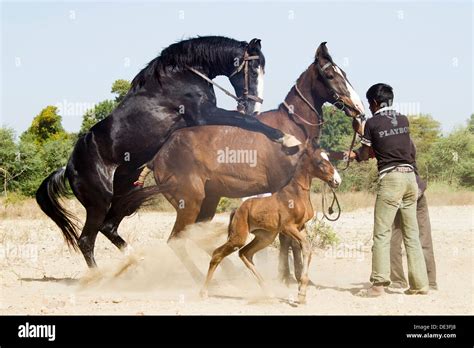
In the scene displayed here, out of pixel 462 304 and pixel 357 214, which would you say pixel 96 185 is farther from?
pixel 357 214

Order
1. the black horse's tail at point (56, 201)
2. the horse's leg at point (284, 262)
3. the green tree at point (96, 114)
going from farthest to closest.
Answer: the green tree at point (96, 114), the black horse's tail at point (56, 201), the horse's leg at point (284, 262)

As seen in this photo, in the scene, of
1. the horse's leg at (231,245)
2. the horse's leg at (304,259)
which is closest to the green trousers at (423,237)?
the horse's leg at (304,259)

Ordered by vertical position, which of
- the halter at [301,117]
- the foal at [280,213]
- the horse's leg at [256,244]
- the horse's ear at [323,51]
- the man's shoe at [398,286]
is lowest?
the man's shoe at [398,286]

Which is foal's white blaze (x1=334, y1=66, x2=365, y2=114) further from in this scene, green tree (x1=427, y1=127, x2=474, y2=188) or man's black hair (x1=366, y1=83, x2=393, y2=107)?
green tree (x1=427, y1=127, x2=474, y2=188)

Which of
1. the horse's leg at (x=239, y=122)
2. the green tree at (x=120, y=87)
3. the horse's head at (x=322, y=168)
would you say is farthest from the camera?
the green tree at (x=120, y=87)

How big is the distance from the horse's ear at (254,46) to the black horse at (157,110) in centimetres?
1

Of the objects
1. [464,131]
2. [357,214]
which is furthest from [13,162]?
[464,131]

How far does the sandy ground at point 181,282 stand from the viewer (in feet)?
25.6

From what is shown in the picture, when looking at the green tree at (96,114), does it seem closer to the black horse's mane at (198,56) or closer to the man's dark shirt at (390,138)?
the black horse's mane at (198,56)

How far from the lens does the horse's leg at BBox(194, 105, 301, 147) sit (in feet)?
29.6

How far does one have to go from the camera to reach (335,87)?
370 inches

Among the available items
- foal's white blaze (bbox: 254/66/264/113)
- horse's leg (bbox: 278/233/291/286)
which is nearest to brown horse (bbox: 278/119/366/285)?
horse's leg (bbox: 278/233/291/286)

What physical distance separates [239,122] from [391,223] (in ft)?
7.21
